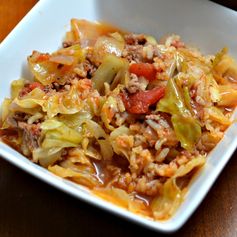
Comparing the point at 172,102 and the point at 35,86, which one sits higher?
the point at 172,102

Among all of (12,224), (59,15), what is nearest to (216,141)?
(12,224)

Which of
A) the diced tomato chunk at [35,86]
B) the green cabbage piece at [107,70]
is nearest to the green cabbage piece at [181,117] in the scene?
the green cabbage piece at [107,70]

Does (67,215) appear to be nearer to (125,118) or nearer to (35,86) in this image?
(125,118)

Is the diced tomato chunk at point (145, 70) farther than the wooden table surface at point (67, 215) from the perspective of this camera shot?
Yes

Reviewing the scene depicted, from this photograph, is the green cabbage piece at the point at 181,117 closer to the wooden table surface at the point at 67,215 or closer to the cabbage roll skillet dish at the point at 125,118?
the cabbage roll skillet dish at the point at 125,118

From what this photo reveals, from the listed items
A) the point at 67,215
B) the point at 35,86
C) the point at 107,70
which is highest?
the point at 107,70

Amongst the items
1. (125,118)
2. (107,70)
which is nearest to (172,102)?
(125,118)
